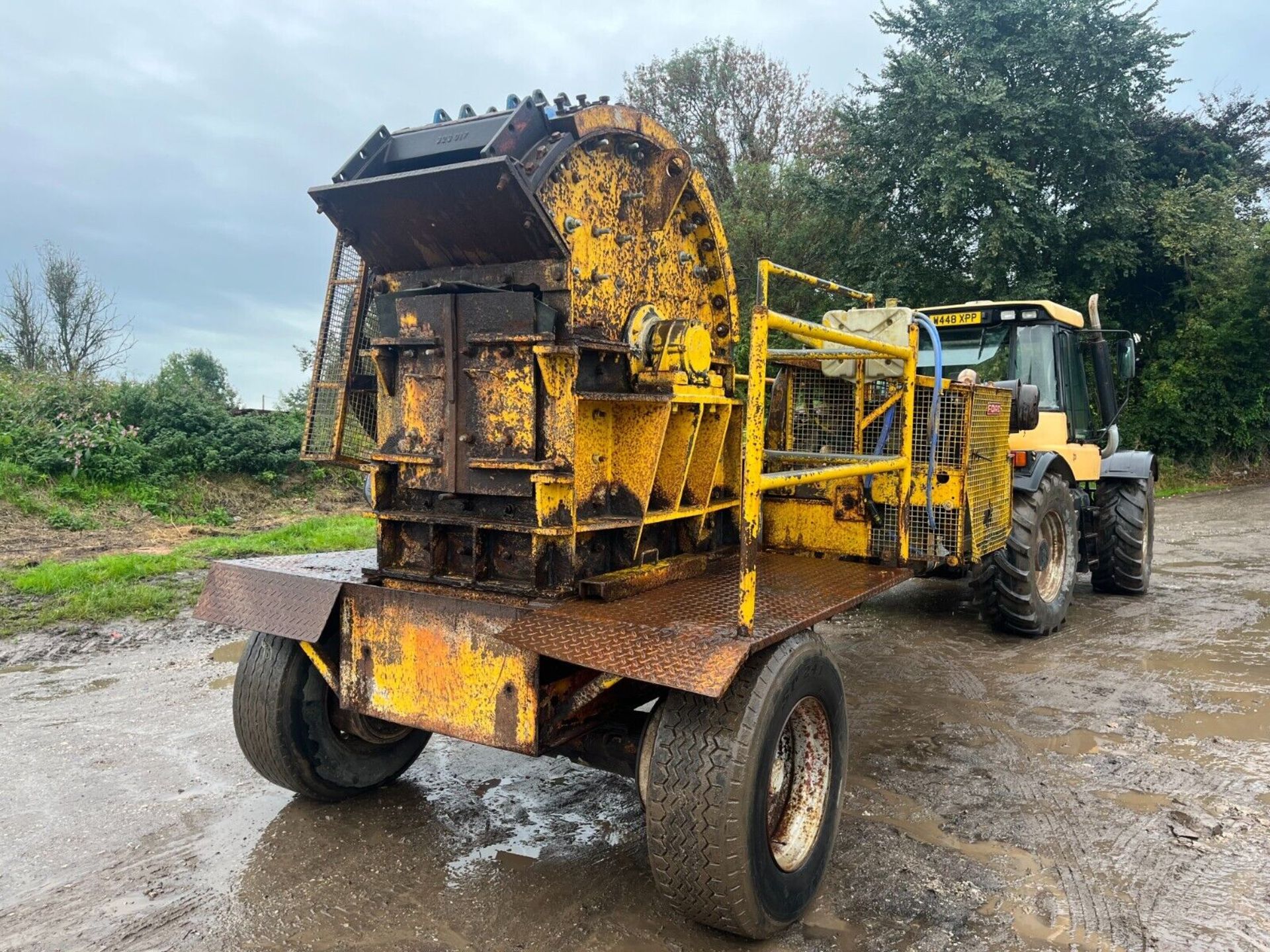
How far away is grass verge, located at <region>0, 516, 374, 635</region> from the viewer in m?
6.81

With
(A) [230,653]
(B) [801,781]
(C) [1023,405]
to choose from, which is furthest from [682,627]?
(A) [230,653]

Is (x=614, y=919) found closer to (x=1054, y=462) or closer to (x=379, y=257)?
(x=379, y=257)

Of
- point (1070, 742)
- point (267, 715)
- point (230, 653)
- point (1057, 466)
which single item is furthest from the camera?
point (1057, 466)

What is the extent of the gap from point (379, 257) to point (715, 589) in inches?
77.2

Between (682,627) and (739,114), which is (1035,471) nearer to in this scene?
(682,627)

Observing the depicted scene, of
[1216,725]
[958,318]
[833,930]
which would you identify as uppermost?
[958,318]

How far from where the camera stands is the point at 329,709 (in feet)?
12.0

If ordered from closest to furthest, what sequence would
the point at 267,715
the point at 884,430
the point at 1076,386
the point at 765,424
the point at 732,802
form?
the point at 732,802
the point at 267,715
the point at 765,424
the point at 884,430
the point at 1076,386

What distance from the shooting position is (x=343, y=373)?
12.6ft

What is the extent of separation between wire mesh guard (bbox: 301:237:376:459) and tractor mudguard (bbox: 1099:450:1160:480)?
6617 mm

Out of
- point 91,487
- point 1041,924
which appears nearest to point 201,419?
point 91,487

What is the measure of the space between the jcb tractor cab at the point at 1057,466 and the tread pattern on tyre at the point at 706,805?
3.77 m

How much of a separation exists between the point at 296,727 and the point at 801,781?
6.72ft

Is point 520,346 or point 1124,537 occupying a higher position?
point 520,346
